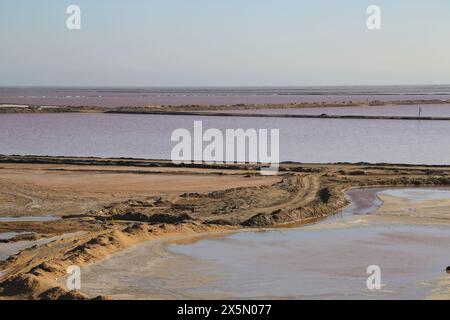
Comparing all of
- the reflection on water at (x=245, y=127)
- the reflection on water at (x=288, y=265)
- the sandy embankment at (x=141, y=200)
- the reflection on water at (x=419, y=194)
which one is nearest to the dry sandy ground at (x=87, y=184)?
the sandy embankment at (x=141, y=200)

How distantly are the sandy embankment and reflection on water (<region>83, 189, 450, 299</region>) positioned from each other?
689 mm

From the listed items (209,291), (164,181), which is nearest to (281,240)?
(209,291)

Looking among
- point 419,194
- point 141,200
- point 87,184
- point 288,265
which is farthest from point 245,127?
point 288,265

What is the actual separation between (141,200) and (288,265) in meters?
6.83

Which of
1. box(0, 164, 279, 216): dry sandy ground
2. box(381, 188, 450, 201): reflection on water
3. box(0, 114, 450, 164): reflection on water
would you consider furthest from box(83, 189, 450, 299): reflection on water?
box(0, 114, 450, 164): reflection on water

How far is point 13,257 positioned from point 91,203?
5714mm

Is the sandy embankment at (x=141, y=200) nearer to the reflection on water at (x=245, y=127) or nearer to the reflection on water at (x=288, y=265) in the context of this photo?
the reflection on water at (x=288, y=265)

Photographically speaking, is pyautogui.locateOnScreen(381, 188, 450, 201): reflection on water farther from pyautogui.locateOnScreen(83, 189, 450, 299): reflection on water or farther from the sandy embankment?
pyautogui.locateOnScreen(83, 189, 450, 299): reflection on water

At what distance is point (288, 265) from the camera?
1202 cm

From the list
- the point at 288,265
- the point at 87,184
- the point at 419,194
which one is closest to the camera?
the point at 288,265

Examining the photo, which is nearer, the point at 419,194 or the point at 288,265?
the point at 288,265

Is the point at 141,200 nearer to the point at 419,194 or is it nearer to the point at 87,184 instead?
the point at 87,184

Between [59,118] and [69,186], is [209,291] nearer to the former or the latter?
[69,186]

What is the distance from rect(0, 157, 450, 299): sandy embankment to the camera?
12.0m
